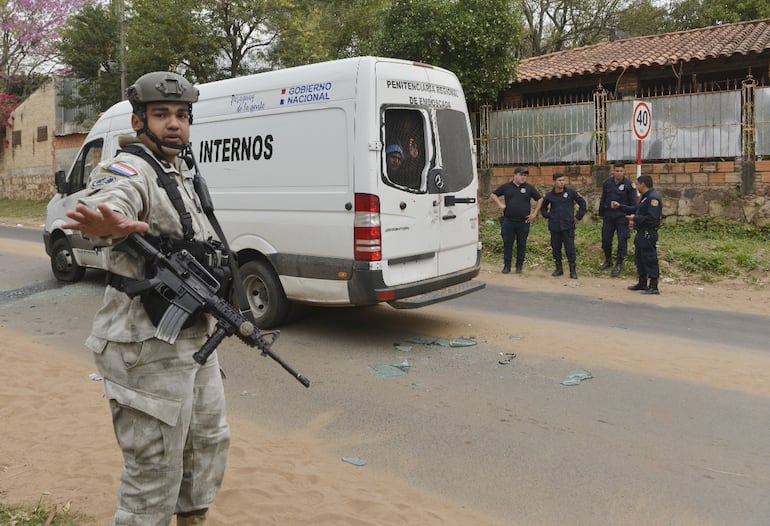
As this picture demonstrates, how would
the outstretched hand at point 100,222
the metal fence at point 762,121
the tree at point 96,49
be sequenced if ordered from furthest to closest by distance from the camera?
the tree at point 96,49
the metal fence at point 762,121
the outstretched hand at point 100,222

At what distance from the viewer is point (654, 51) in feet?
54.7

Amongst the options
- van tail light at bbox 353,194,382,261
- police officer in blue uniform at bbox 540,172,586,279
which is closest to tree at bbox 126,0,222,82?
police officer in blue uniform at bbox 540,172,586,279

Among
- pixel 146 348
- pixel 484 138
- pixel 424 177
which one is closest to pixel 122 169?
pixel 146 348

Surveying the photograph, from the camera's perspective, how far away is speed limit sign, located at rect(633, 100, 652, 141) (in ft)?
37.0

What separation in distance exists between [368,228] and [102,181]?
375cm

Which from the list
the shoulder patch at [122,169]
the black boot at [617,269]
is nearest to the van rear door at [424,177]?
the shoulder patch at [122,169]

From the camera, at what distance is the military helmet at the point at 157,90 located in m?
2.69

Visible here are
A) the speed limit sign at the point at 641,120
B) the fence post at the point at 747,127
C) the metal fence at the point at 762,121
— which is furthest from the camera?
the fence post at the point at 747,127

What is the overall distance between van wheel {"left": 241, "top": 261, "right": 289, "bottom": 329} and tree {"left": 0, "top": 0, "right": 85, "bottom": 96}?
79.3 ft

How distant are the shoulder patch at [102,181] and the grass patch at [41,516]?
1668 millimetres

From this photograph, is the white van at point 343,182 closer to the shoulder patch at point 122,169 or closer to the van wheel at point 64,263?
the van wheel at point 64,263

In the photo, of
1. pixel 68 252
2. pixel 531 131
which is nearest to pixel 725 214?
pixel 531 131

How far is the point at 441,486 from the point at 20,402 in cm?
310

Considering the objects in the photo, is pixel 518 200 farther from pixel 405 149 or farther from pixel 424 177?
pixel 405 149
